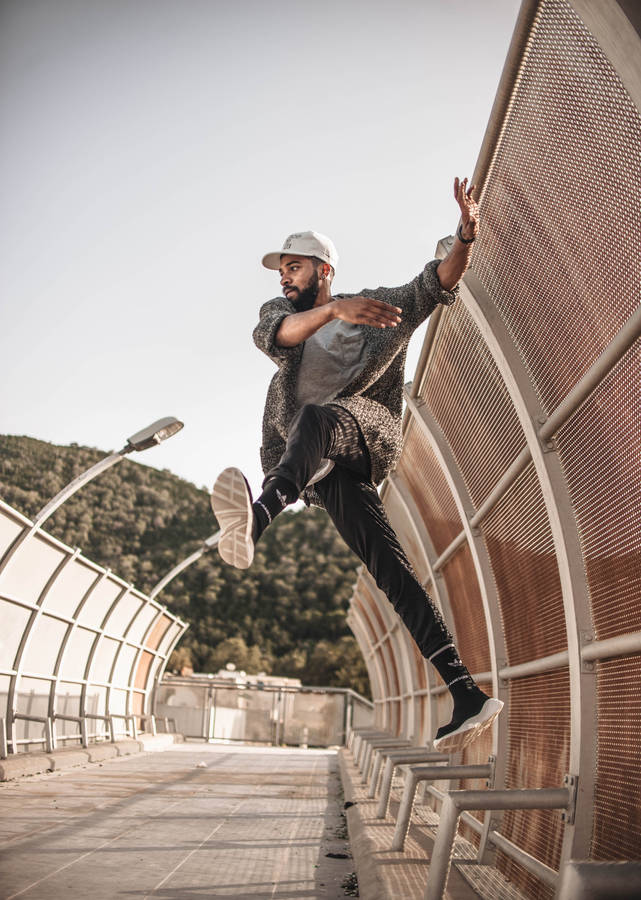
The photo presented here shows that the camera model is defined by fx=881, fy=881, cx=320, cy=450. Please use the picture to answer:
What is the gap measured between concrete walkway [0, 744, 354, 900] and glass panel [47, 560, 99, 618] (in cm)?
275

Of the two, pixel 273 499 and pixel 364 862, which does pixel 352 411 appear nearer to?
pixel 273 499

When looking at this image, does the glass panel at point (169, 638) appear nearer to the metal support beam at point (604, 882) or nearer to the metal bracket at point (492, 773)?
the metal bracket at point (492, 773)

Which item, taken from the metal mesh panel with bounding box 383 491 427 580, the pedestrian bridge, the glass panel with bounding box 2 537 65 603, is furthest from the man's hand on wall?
the glass panel with bounding box 2 537 65 603

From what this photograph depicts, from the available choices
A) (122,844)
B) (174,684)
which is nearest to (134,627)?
(174,684)

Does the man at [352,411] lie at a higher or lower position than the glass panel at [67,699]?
lower

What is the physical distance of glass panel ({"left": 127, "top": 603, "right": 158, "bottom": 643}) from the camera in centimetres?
1907

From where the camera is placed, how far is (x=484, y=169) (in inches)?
147

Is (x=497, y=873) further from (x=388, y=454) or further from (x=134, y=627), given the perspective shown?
(x=134, y=627)

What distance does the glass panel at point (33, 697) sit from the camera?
12.8 metres

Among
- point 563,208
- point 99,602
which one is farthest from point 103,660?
point 563,208

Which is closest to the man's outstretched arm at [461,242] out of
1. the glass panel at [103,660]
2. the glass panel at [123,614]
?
the glass panel at [123,614]

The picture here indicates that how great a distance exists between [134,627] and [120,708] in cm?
232

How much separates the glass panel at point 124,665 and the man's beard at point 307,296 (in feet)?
53.0

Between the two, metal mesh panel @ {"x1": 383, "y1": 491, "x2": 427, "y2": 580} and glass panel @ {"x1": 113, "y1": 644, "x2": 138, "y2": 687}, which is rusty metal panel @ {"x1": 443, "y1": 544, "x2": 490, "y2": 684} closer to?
metal mesh panel @ {"x1": 383, "y1": 491, "x2": 427, "y2": 580}
